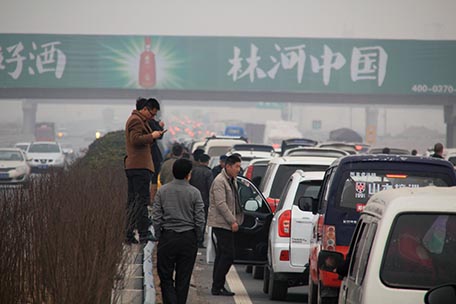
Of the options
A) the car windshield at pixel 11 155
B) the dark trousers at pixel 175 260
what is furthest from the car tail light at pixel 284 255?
the car windshield at pixel 11 155

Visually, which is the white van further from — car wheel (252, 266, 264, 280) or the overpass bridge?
the overpass bridge

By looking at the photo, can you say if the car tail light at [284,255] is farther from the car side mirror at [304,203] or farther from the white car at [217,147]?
the white car at [217,147]

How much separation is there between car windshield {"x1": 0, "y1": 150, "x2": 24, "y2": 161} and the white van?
45.0m

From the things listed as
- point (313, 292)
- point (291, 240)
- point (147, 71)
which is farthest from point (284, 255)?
point (147, 71)

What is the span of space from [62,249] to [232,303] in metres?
6.31

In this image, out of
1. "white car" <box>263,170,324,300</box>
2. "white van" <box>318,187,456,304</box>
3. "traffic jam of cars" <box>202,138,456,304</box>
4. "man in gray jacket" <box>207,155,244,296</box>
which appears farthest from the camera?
"man in gray jacket" <box>207,155,244,296</box>

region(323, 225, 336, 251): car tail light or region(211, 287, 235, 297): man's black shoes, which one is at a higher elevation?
region(323, 225, 336, 251): car tail light

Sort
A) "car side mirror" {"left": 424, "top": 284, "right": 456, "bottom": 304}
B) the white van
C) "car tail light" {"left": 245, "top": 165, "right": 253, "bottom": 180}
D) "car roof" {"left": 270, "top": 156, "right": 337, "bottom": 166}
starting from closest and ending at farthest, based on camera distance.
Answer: "car side mirror" {"left": 424, "top": 284, "right": 456, "bottom": 304}
the white van
"car roof" {"left": 270, "top": 156, "right": 337, "bottom": 166}
"car tail light" {"left": 245, "top": 165, "right": 253, "bottom": 180}

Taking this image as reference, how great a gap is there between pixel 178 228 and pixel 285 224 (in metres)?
2.97

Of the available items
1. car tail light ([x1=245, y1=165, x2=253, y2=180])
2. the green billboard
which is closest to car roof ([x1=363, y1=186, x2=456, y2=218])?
car tail light ([x1=245, y1=165, x2=253, y2=180])

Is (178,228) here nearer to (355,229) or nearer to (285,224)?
(285,224)

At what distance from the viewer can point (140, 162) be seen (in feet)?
58.4

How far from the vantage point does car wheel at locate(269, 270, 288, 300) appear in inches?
641

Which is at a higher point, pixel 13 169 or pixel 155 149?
pixel 155 149
